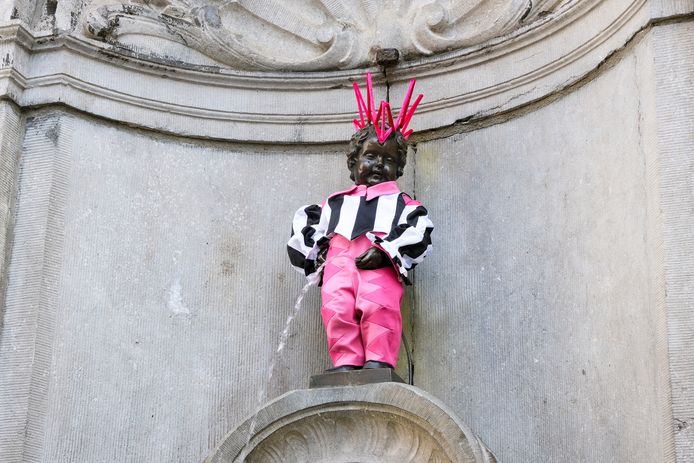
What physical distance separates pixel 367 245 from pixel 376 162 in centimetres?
41

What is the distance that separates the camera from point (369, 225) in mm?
5195

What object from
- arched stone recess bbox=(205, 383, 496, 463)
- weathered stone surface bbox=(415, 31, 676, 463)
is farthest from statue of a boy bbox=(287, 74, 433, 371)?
weathered stone surface bbox=(415, 31, 676, 463)

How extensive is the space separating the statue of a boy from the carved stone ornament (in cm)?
55

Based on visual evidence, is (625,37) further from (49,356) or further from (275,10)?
(49,356)

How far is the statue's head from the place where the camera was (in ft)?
17.7

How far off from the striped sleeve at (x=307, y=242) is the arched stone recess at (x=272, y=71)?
691 millimetres

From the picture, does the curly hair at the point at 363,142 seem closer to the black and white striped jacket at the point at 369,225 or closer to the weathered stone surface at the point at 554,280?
the black and white striped jacket at the point at 369,225

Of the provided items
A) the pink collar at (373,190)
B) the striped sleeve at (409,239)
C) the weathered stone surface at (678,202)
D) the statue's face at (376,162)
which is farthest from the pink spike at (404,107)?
the weathered stone surface at (678,202)

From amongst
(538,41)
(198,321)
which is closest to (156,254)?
(198,321)

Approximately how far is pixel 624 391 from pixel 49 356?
2200mm

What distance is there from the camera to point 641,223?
4875 mm

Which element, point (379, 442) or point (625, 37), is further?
point (625, 37)

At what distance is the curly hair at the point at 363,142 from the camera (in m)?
5.43

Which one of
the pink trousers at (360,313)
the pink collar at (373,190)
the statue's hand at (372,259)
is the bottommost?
the pink trousers at (360,313)
